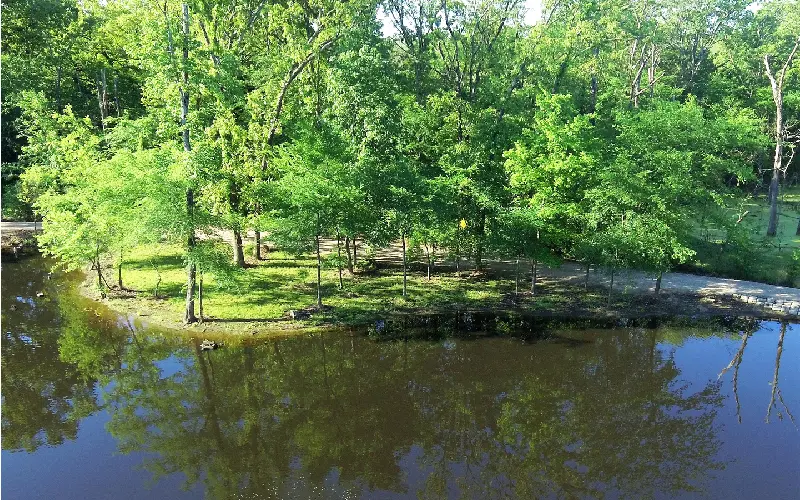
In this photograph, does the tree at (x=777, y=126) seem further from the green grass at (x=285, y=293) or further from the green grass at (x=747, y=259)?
the green grass at (x=285, y=293)

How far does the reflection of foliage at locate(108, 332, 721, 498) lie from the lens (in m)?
12.3

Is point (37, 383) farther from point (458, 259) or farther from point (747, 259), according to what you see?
point (747, 259)

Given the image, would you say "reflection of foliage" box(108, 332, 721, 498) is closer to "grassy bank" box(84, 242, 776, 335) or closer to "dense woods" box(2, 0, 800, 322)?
"grassy bank" box(84, 242, 776, 335)

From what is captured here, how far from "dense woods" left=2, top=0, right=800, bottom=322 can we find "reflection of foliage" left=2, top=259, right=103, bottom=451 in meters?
2.87

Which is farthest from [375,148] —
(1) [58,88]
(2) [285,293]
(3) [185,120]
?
(1) [58,88]

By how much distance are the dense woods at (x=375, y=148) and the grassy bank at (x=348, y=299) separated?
50.6 inches

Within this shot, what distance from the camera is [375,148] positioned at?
2366cm

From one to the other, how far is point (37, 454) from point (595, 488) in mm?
12801

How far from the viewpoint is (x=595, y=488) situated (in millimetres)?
11906

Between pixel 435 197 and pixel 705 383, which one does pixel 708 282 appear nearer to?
pixel 705 383

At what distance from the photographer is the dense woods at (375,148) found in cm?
1988

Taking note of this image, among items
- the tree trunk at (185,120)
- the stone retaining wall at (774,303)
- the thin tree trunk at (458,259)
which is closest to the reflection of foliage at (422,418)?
the tree trunk at (185,120)

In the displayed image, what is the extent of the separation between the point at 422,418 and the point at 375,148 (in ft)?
42.1

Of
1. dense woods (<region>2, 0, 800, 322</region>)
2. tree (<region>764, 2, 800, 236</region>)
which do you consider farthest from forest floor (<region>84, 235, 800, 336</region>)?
tree (<region>764, 2, 800, 236</region>)
